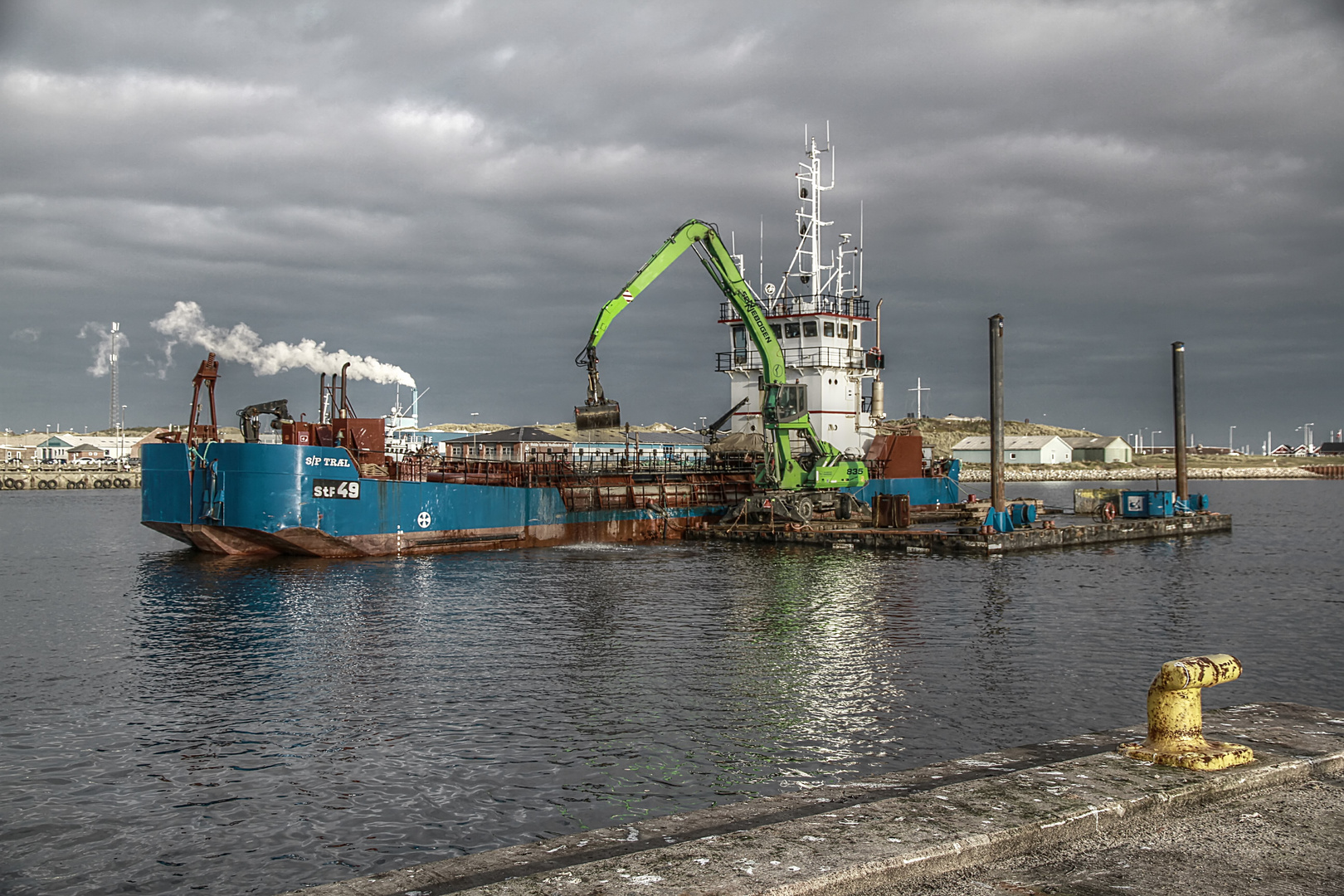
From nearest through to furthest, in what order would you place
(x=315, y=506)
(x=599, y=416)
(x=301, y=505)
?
1. (x=301, y=505)
2. (x=315, y=506)
3. (x=599, y=416)

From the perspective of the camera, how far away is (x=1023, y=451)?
537 feet

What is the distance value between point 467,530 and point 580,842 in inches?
1207

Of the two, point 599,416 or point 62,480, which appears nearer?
point 599,416

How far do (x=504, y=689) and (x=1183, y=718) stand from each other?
10388 millimetres

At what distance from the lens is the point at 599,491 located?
137 ft

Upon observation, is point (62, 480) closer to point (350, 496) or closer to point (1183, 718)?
point (350, 496)

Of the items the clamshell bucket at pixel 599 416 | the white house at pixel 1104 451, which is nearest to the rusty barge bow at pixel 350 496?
the clamshell bucket at pixel 599 416

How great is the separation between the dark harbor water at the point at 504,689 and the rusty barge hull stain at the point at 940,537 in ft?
16.9

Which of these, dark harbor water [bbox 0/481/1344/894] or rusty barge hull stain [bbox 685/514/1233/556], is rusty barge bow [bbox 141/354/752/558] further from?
rusty barge hull stain [bbox 685/514/1233/556]

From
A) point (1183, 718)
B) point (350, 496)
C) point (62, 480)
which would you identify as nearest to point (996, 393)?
point (350, 496)

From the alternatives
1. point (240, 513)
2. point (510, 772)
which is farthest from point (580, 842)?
point (240, 513)

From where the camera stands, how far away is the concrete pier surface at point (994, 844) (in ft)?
17.2

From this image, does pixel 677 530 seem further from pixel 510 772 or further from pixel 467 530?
pixel 510 772

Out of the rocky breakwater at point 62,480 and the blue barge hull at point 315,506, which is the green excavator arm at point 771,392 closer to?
the blue barge hull at point 315,506
